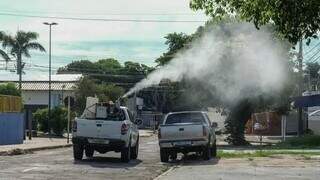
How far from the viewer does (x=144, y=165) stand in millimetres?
22250

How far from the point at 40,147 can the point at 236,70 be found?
38.8 feet

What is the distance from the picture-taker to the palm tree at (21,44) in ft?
237

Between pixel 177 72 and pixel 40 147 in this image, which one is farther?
pixel 177 72

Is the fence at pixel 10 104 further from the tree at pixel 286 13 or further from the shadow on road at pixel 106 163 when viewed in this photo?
the tree at pixel 286 13

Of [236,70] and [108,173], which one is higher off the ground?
[236,70]

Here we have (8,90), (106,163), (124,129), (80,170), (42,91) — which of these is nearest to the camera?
(80,170)

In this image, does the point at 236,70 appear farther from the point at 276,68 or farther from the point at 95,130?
the point at 95,130

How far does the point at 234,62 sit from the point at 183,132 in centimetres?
1472

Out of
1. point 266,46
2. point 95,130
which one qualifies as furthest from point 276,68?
point 95,130

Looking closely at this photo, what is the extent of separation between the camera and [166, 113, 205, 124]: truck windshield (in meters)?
25.8

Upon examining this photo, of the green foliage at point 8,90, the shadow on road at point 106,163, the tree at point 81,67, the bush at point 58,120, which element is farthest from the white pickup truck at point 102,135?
the tree at point 81,67

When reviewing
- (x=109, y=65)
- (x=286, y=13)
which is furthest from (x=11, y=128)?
(x=109, y=65)

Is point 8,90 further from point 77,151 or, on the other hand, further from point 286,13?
point 286,13

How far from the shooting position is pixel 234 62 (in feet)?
127
